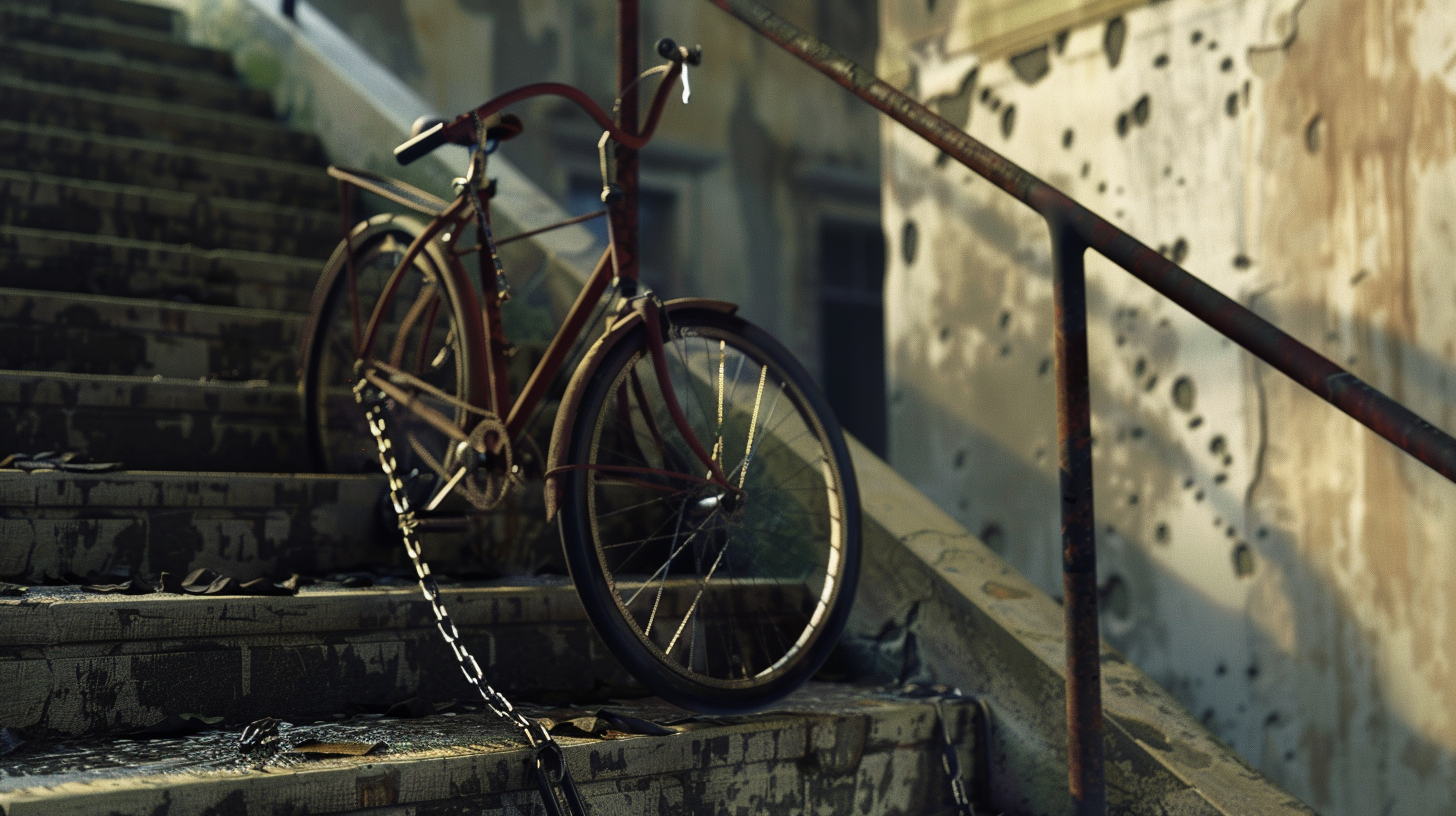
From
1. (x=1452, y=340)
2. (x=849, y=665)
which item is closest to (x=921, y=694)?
(x=849, y=665)

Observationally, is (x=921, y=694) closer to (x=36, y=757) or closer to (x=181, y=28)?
(x=36, y=757)

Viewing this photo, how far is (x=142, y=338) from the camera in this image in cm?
270

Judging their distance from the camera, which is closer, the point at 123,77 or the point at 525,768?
the point at 525,768

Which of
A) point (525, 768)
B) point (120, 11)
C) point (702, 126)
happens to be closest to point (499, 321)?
point (525, 768)

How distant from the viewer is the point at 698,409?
218 centimetres

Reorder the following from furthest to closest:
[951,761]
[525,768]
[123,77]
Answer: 1. [123,77]
2. [951,761]
3. [525,768]

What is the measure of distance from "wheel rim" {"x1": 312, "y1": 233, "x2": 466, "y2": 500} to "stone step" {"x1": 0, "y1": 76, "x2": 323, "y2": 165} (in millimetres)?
1481

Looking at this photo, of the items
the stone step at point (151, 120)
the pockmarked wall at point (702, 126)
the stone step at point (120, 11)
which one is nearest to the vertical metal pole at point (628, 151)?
the stone step at point (151, 120)

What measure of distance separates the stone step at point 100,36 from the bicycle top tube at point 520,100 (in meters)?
2.66

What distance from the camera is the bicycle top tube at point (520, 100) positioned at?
2.04 m

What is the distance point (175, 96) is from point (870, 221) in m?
5.78

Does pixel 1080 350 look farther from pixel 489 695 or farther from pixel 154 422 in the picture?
pixel 154 422

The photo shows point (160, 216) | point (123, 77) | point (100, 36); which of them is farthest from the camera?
point (100, 36)

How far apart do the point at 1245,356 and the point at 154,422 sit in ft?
7.64
